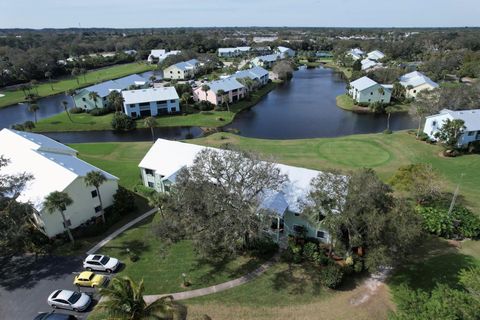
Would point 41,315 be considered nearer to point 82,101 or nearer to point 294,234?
point 294,234

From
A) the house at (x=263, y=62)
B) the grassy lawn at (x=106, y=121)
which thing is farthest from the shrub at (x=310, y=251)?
the house at (x=263, y=62)

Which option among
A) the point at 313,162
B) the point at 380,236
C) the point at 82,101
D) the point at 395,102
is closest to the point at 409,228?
the point at 380,236

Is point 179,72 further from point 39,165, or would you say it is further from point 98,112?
point 39,165

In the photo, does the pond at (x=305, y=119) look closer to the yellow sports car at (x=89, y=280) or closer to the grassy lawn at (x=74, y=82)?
the yellow sports car at (x=89, y=280)

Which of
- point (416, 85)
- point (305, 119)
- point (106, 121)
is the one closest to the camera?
point (106, 121)

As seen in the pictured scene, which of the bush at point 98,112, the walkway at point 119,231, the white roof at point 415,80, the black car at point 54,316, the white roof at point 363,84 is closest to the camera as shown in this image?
the black car at point 54,316

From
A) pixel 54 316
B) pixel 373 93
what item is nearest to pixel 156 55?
pixel 373 93
